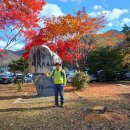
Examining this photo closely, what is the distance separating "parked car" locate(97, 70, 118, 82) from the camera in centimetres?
3528

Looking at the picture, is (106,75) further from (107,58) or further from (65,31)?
(65,31)

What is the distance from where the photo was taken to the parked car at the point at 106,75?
35281 mm

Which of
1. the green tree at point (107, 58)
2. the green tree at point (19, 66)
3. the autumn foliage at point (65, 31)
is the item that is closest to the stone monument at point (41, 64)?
the autumn foliage at point (65, 31)

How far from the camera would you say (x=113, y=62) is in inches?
1385

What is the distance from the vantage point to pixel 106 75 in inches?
1395

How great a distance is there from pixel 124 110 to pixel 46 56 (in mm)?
8440

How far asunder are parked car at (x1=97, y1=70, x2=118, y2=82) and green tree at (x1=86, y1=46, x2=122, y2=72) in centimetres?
46

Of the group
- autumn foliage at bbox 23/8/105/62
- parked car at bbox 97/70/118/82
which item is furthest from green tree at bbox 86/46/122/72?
autumn foliage at bbox 23/8/105/62

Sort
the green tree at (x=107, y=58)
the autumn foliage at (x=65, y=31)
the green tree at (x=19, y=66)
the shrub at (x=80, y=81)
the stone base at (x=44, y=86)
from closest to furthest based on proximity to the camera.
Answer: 1. the stone base at (x=44, y=86)
2. the shrub at (x=80, y=81)
3. the autumn foliage at (x=65, y=31)
4. the green tree at (x=107, y=58)
5. the green tree at (x=19, y=66)

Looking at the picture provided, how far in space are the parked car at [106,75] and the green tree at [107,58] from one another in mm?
456

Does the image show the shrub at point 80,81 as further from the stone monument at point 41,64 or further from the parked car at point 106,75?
the parked car at point 106,75

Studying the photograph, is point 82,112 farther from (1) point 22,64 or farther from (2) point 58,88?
(1) point 22,64

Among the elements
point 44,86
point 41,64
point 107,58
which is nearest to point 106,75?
point 107,58

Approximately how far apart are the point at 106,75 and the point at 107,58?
1954mm
